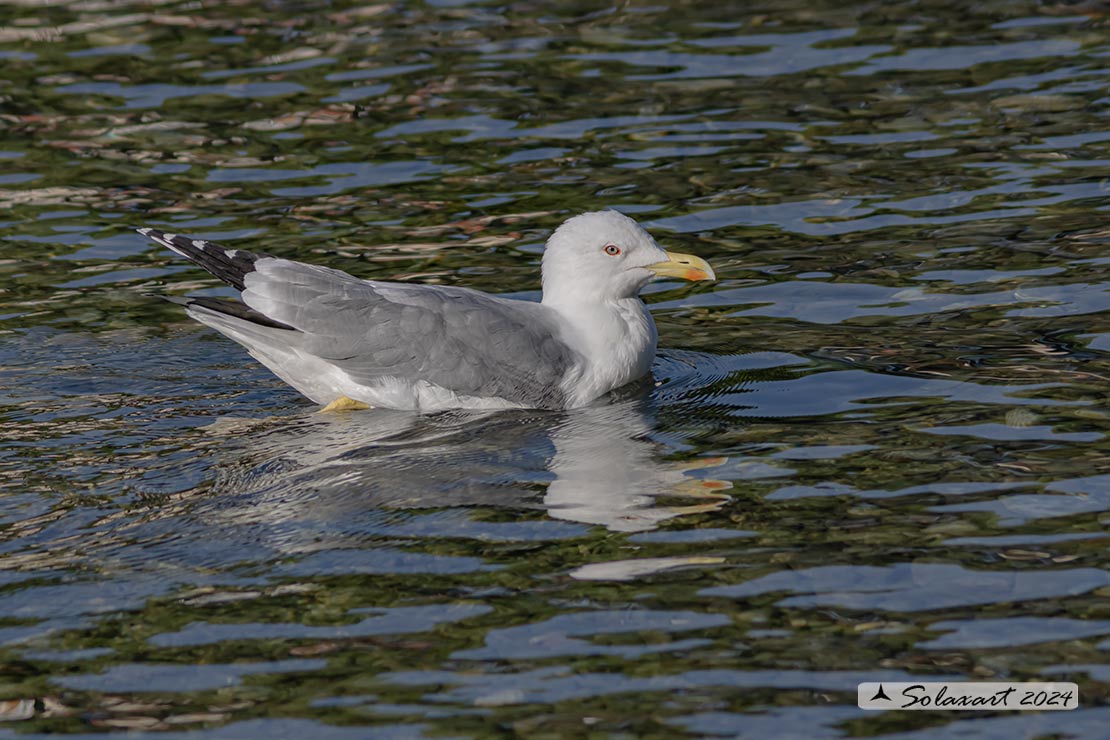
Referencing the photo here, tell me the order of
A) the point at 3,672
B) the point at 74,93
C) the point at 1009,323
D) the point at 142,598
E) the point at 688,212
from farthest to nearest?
the point at 74,93
the point at 688,212
the point at 1009,323
the point at 142,598
the point at 3,672

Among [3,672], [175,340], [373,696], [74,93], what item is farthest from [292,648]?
[74,93]

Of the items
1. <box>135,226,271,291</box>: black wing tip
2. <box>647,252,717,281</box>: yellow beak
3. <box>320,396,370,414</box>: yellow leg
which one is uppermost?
<box>135,226,271,291</box>: black wing tip

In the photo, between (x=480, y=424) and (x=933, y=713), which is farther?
(x=480, y=424)

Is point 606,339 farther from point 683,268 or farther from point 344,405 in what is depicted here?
point 344,405

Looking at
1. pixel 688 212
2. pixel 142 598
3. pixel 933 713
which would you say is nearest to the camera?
pixel 933 713

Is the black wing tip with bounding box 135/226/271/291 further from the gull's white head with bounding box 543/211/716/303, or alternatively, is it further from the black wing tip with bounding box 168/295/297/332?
the gull's white head with bounding box 543/211/716/303

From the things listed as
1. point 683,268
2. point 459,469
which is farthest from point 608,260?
point 459,469

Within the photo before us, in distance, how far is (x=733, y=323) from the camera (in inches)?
397

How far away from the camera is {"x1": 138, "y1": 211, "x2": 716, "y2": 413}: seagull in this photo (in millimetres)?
8797

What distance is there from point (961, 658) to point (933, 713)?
1.10 ft

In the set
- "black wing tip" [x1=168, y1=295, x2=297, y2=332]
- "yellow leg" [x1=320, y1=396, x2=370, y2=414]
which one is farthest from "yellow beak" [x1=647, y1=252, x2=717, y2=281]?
"black wing tip" [x1=168, y1=295, x2=297, y2=332]

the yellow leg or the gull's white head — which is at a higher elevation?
the gull's white head

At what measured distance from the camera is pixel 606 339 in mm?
9117

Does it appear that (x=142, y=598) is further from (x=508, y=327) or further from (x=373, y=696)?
(x=508, y=327)
